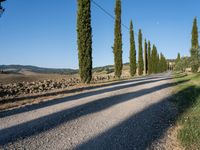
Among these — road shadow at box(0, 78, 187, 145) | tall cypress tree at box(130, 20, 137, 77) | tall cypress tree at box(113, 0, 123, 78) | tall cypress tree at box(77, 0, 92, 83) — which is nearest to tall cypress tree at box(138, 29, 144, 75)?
tall cypress tree at box(130, 20, 137, 77)

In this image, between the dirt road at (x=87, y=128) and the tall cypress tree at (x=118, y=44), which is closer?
the dirt road at (x=87, y=128)

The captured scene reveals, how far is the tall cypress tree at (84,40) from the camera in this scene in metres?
26.6

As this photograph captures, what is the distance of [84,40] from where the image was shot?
1054 inches

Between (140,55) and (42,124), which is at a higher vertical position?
(140,55)

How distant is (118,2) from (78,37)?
57.7 ft

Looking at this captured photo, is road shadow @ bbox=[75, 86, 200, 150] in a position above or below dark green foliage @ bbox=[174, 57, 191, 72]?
below

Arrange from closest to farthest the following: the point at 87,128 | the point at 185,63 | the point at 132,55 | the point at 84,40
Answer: the point at 87,128, the point at 84,40, the point at 185,63, the point at 132,55

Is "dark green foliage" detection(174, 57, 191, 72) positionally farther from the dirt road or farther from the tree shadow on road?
the tree shadow on road

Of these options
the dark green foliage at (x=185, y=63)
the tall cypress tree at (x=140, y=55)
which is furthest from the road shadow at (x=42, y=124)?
the tall cypress tree at (x=140, y=55)

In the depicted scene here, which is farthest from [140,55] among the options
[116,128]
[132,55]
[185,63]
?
[116,128]

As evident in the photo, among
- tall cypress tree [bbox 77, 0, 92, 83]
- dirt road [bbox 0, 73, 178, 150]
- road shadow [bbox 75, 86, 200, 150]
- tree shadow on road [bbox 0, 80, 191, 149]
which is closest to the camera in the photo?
road shadow [bbox 75, 86, 200, 150]

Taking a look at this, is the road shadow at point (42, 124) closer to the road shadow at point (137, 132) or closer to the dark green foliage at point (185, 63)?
the road shadow at point (137, 132)

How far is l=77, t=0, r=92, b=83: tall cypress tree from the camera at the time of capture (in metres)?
26.6

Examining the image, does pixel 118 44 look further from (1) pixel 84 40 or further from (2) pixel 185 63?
(1) pixel 84 40
